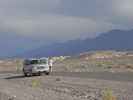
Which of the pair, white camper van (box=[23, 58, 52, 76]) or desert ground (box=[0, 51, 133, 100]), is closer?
desert ground (box=[0, 51, 133, 100])

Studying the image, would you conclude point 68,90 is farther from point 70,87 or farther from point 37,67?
point 37,67

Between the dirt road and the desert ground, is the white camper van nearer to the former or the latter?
the desert ground

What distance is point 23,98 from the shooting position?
28.3 meters

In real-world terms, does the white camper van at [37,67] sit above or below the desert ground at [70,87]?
above

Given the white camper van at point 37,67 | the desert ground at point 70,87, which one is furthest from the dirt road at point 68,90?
the white camper van at point 37,67

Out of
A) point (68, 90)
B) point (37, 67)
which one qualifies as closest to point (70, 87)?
point (68, 90)

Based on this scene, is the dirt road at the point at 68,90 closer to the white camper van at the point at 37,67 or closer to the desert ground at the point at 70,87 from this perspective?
the desert ground at the point at 70,87

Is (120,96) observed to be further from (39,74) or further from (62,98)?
(39,74)

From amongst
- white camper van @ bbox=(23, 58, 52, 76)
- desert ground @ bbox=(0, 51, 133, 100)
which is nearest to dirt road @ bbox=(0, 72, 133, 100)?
desert ground @ bbox=(0, 51, 133, 100)

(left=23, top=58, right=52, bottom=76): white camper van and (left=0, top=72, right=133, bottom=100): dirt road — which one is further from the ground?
(left=23, top=58, right=52, bottom=76): white camper van

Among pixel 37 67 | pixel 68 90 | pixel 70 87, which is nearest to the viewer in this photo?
pixel 68 90

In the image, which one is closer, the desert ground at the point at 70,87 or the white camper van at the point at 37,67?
the desert ground at the point at 70,87

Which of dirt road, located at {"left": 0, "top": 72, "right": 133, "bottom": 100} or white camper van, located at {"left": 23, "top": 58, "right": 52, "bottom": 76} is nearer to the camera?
dirt road, located at {"left": 0, "top": 72, "right": 133, "bottom": 100}

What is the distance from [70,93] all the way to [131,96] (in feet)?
16.2
